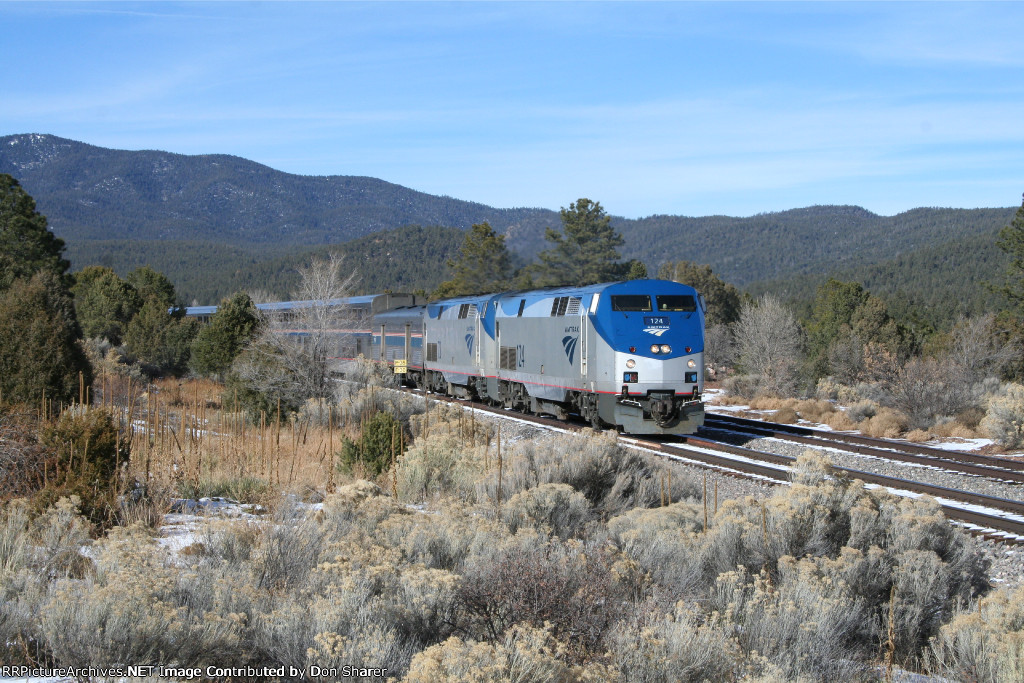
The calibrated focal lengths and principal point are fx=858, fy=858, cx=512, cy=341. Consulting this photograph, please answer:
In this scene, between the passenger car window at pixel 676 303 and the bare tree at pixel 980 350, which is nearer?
the passenger car window at pixel 676 303

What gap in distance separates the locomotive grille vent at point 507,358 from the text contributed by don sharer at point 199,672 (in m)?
18.3

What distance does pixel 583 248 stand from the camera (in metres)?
64.5

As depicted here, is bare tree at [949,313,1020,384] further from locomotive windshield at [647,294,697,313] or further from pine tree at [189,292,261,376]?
pine tree at [189,292,261,376]

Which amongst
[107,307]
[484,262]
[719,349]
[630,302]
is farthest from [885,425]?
[484,262]

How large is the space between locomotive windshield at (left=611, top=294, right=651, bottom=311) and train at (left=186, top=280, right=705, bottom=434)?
0.8 inches

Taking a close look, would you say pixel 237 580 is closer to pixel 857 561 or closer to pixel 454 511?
pixel 454 511

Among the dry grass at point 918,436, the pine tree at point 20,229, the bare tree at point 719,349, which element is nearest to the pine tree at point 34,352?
the dry grass at point 918,436

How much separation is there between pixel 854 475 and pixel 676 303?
6130mm

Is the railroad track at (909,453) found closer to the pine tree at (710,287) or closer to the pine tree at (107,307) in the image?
the pine tree at (107,307)

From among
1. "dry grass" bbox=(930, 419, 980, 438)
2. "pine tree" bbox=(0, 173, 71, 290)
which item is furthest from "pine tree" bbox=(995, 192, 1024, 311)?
"pine tree" bbox=(0, 173, 71, 290)

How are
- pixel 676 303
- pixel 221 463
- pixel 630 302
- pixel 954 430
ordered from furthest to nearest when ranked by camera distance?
1. pixel 954 430
2. pixel 676 303
3. pixel 630 302
4. pixel 221 463

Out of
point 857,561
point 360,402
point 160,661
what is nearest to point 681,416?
point 360,402

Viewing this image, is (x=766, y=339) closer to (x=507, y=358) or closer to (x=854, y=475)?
(x=507, y=358)

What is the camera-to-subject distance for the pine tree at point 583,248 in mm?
64000
